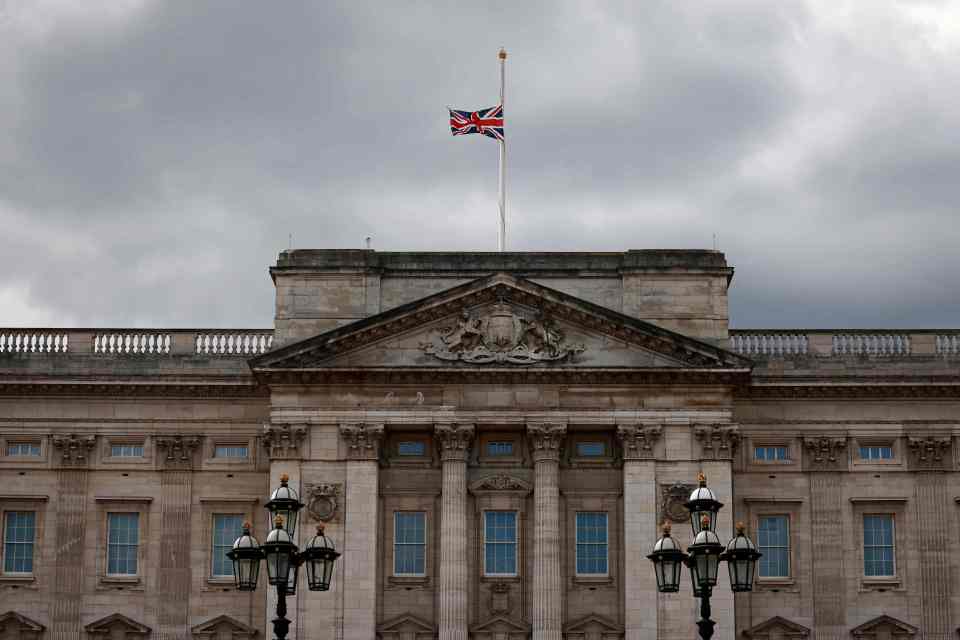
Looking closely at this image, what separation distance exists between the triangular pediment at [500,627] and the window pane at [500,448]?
4976 mm

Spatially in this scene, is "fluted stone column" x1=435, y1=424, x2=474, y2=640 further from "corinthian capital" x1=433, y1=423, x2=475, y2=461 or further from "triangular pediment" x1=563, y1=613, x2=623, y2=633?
"triangular pediment" x1=563, y1=613, x2=623, y2=633

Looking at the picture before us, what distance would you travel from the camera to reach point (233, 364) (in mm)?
55812

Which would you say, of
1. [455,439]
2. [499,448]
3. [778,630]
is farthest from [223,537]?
[778,630]

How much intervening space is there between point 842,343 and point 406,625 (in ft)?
53.5

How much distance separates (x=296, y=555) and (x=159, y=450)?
2257 cm

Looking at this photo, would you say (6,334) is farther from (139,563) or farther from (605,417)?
(605,417)

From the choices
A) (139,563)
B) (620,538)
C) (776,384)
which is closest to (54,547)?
(139,563)

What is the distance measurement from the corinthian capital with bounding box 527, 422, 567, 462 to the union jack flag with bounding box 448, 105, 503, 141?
10442 mm

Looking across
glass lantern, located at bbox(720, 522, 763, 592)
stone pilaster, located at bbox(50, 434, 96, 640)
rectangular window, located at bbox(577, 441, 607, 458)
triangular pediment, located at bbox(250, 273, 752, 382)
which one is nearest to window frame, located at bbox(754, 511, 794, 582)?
triangular pediment, located at bbox(250, 273, 752, 382)

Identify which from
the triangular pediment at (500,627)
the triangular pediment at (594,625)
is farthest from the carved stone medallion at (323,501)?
the triangular pediment at (594,625)

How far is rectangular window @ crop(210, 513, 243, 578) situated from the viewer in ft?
178

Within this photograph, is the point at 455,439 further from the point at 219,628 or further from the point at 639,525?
the point at 219,628

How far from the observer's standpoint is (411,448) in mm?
53844

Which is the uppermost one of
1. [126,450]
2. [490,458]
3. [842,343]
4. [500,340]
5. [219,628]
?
[842,343]
